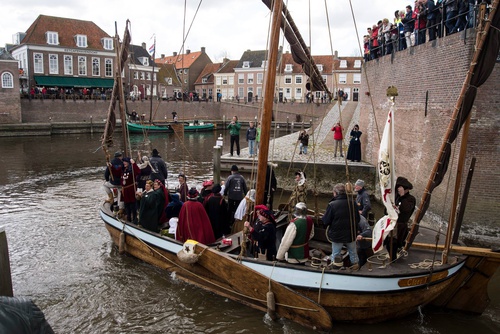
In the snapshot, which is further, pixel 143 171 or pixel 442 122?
pixel 143 171

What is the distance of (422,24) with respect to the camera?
42.8ft

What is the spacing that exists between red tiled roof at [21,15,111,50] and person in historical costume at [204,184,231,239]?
45363 mm

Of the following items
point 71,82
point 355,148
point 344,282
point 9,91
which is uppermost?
point 71,82

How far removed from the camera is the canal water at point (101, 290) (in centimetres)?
752

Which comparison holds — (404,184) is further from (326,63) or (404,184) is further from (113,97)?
(326,63)

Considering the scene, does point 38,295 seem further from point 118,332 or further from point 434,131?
point 434,131

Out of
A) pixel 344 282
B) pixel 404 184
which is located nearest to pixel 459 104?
pixel 404 184

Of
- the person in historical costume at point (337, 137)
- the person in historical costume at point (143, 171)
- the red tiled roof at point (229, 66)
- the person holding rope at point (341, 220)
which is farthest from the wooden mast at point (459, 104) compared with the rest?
the red tiled roof at point (229, 66)

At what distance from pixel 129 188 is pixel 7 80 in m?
33.9

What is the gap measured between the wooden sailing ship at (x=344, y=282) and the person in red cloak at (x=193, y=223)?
52cm

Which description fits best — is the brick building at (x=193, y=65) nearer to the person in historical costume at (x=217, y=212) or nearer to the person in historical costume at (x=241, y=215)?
the person in historical costume at (x=217, y=212)

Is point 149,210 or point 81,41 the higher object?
point 81,41

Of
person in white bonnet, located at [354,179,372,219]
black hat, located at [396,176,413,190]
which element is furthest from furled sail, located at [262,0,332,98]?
black hat, located at [396,176,413,190]

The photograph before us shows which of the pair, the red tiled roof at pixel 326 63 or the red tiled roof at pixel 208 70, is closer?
the red tiled roof at pixel 326 63
